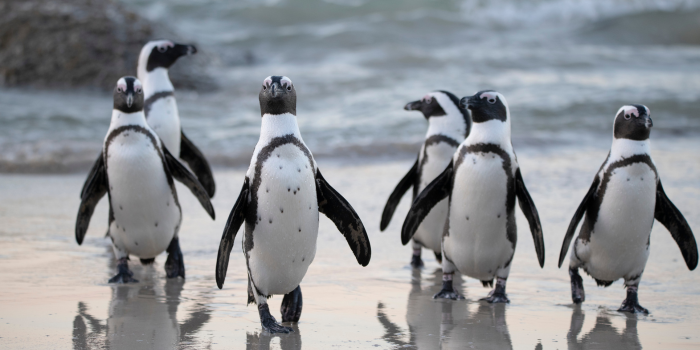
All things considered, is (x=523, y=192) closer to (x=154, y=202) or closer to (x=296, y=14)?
(x=154, y=202)

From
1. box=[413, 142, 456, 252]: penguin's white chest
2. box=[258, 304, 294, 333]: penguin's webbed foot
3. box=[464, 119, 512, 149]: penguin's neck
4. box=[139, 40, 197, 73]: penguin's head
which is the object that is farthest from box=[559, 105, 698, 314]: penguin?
box=[139, 40, 197, 73]: penguin's head

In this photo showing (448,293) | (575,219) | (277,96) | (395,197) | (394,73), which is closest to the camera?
(277,96)

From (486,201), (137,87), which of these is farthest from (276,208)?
(137,87)

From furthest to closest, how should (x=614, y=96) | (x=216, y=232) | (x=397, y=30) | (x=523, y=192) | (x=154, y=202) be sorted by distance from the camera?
(x=397, y=30) < (x=614, y=96) < (x=216, y=232) < (x=154, y=202) < (x=523, y=192)

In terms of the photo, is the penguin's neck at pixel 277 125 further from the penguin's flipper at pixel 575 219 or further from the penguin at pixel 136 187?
the penguin's flipper at pixel 575 219

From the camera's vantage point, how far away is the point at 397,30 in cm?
1747

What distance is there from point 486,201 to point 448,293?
0.48 metres

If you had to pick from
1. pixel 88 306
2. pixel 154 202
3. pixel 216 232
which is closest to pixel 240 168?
pixel 216 232

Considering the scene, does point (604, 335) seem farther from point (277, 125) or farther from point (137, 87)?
point (137, 87)

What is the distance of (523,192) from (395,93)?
7787 mm

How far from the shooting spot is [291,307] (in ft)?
9.69

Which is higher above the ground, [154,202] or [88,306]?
[154,202]

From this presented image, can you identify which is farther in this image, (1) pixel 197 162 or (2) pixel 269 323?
(1) pixel 197 162

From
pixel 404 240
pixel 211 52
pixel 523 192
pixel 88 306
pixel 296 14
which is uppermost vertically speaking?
pixel 296 14
